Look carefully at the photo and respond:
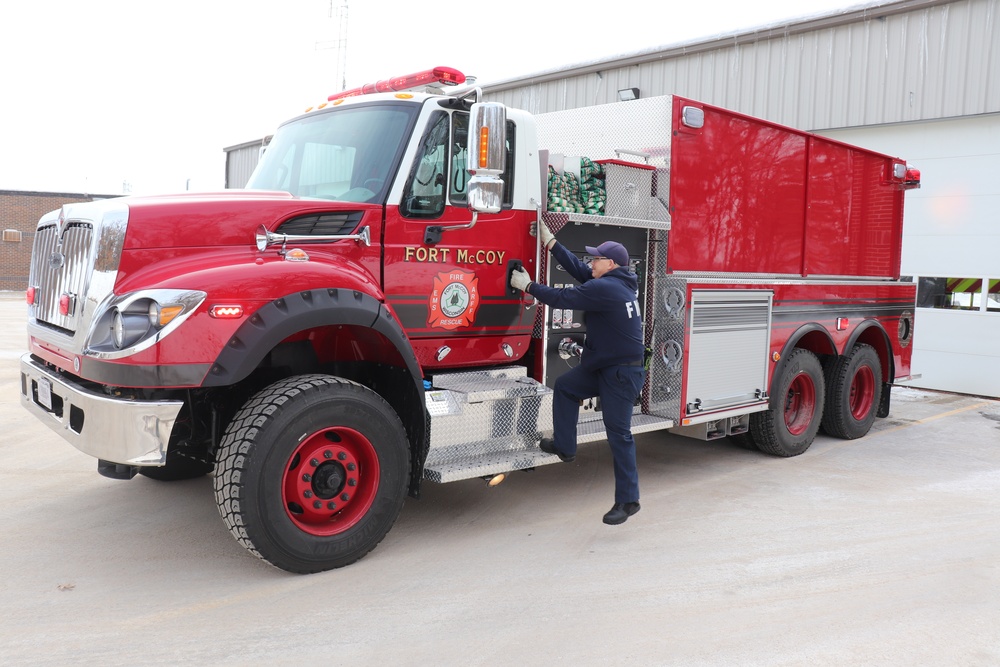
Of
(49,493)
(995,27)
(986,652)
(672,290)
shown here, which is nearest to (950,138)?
(995,27)

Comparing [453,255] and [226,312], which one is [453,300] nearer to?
[453,255]

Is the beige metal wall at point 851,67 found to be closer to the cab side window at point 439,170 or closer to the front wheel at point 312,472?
the cab side window at point 439,170

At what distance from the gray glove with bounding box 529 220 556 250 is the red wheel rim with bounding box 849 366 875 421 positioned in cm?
466

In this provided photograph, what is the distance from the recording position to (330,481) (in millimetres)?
4121

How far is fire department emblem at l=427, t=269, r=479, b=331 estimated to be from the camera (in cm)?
481

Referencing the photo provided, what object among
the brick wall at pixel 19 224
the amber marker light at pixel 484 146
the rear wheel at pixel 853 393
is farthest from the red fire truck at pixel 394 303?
the brick wall at pixel 19 224

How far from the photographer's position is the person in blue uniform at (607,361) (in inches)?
193

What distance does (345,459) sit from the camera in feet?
13.7

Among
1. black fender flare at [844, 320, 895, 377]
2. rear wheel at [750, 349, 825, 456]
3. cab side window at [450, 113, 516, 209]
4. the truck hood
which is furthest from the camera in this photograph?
black fender flare at [844, 320, 895, 377]

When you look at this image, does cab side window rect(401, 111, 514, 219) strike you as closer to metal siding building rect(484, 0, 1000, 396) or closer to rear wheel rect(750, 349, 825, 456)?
rear wheel rect(750, 349, 825, 456)

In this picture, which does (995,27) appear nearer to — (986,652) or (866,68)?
(866,68)

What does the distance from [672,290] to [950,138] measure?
7.28 meters

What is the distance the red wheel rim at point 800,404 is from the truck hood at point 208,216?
476 centimetres

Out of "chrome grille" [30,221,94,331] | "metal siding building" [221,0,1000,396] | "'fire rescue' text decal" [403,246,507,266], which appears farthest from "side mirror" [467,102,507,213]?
"metal siding building" [221,0,1000,396]
